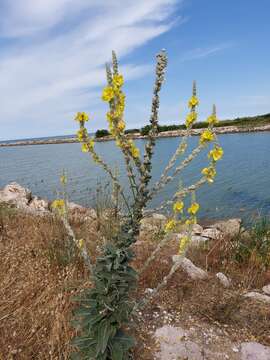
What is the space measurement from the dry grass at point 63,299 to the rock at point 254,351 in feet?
0.55

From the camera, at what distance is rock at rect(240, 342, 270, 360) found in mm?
3195

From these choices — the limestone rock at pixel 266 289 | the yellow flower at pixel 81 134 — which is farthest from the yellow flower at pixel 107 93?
the limestone rock at pixel 266 289

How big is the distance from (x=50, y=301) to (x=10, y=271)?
65 cm

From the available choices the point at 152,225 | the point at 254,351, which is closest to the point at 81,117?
the point at 254,351

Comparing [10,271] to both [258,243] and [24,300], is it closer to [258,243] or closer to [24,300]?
[24,300]

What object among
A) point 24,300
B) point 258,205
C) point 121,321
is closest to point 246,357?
point 121,321

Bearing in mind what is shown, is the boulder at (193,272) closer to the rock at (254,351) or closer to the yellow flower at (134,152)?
the rock at (254,351)

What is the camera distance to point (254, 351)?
3.25 meters

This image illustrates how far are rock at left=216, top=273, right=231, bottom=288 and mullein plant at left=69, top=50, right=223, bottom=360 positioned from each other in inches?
75.9

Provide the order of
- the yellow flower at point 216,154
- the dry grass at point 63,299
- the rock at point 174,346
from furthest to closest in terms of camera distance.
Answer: the rock at point 174,346
the dry grass at point 63,299
the yellow flower at point 216,154

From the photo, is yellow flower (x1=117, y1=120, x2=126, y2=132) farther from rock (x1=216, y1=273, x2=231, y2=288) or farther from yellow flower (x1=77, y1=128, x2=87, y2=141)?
rock (x1=216, y1=273, x2=231, y2=288)

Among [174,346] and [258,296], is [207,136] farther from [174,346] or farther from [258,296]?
[258,296]

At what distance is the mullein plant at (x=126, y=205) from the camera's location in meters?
2.28

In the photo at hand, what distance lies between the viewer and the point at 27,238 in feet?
17.7
